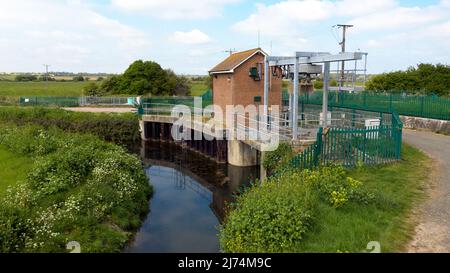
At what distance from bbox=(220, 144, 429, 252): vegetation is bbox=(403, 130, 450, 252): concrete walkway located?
24 centimetres

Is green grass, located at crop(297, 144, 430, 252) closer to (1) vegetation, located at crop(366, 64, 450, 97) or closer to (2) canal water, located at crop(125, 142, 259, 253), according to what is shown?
(2) canal water, located at crop(125, 142, 259, 253)

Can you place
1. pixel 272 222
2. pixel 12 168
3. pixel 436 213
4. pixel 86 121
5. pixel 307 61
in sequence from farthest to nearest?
pixel 86 121
pixel 12 168
pixel 307 61
pixel 436 213
pixel 272 222

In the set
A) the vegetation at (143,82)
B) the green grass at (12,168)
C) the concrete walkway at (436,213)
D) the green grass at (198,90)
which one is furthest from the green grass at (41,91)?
the concrete walkway at (436,213)

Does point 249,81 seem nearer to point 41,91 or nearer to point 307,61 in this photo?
point 307,61

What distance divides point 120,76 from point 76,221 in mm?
44215

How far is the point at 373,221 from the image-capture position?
824 cm

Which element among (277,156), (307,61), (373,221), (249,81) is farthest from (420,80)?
(373,221)

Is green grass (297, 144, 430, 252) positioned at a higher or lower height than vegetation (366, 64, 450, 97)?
lower

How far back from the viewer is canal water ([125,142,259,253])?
12.0m

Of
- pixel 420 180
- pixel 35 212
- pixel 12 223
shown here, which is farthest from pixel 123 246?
pixel 420 180

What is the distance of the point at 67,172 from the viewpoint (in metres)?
13.6

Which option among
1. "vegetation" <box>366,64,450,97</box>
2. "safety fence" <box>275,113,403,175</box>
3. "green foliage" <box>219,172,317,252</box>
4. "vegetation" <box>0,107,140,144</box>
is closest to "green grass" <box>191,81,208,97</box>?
"vegetation" <box>0,107,140,144</box>

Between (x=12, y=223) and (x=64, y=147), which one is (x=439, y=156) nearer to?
(x=12, y=223)

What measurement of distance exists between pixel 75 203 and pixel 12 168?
627cm
